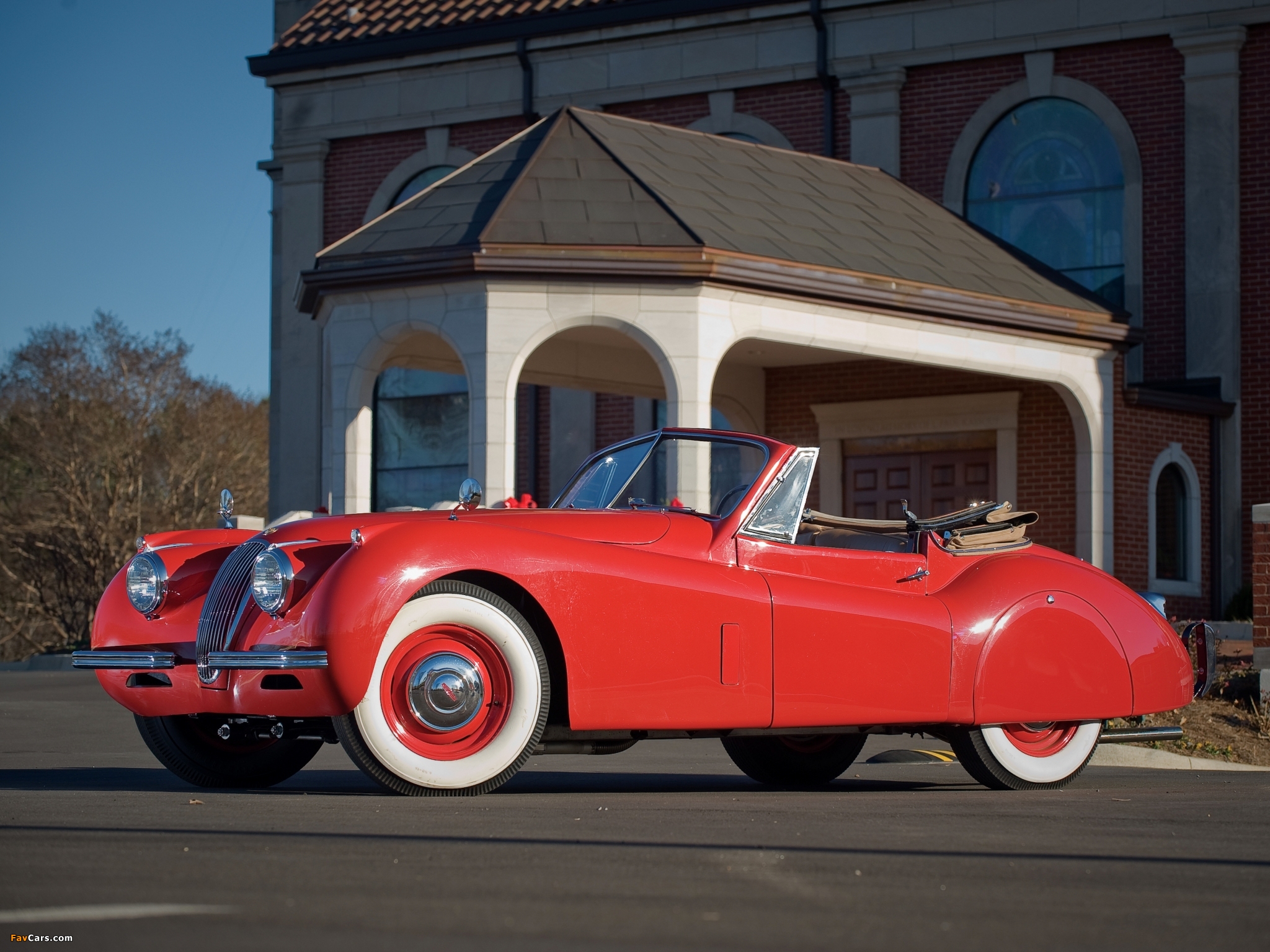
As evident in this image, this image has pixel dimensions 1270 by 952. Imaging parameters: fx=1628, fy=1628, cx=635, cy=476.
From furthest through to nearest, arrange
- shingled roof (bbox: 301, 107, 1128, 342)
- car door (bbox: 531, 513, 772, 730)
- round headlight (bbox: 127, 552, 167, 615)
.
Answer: shingled roof (bbox: 301, 107, 1128, 342)
round headlight (bbox: 127, 552, 167, 615)
car door (bbox: 531, 513, 772, 730)

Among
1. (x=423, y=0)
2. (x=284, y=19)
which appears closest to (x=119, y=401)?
(x=284, y=19)

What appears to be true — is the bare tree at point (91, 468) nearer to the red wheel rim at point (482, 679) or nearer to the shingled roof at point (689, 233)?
the shingled roof at point (689, 233)

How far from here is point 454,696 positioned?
5.68 m

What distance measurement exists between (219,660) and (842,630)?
234 cm

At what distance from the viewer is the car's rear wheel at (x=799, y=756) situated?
734 centimetres

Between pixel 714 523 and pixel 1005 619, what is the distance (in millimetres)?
1285

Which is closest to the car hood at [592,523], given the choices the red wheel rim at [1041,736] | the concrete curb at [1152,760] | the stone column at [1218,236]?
the red wheel rim at [1041,736]

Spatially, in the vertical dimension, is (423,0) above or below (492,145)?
above

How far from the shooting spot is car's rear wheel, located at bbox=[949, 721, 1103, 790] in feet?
22.2

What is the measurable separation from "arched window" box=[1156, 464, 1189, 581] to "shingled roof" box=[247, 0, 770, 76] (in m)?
7.93

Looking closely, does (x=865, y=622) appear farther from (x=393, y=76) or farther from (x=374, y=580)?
(x=393, y=76)

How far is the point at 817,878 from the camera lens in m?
3.87

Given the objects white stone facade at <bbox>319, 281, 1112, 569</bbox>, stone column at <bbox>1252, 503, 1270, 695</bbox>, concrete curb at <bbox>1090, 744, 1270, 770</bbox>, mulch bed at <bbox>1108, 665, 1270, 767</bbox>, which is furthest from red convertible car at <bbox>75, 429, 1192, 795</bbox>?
white stone facade at <bbox>319, 281, 1112, 569</bbox>

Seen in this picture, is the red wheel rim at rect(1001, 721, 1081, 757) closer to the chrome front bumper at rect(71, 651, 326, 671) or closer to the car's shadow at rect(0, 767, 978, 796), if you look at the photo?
the car's shadow at rect(0, 767, 978, 796)
